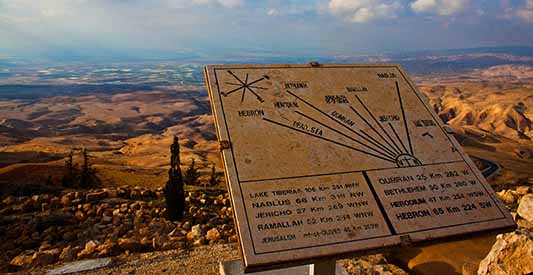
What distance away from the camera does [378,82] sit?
4641mm

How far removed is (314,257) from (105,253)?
527 centimetres

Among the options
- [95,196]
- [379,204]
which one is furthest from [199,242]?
[379,204]

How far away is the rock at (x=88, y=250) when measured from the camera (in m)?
6.83

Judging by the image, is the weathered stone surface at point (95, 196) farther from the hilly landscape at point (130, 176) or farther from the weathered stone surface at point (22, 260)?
the weathered stone surface at point (22, 260)

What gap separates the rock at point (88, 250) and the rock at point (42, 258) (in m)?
0.44

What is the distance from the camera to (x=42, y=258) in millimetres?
6531

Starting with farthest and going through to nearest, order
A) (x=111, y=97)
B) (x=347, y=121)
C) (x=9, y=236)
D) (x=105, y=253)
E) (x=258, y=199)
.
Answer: (x=111, y=97), (x=9, y=236), (x=105, y=253), (x=347, y=121), (x=258, y=199)

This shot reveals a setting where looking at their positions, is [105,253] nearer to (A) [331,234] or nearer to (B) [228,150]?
(B) [228,150]

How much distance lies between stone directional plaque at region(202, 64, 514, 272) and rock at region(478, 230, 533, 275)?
187cm

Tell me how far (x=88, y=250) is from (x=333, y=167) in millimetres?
5473

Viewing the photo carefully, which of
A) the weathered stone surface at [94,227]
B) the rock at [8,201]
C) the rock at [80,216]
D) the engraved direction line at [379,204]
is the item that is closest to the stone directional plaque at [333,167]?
the engraved direction line at [379,204]

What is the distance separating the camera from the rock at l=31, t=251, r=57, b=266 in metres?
6.48

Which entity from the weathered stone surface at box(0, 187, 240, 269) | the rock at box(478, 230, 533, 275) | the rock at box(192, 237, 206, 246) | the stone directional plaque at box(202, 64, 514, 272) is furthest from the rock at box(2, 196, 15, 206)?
the rock at box(478, 230, 533, 275)

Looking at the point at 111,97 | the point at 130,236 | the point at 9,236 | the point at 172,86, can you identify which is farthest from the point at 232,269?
the point at 172,86
